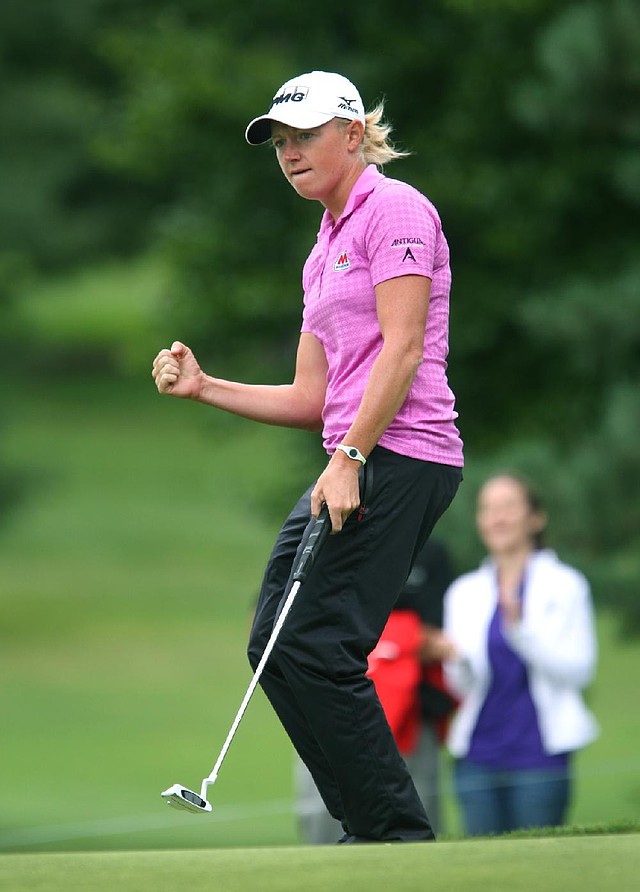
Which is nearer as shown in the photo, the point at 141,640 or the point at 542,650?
the point at 542,650

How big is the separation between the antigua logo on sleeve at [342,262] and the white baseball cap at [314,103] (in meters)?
0.33

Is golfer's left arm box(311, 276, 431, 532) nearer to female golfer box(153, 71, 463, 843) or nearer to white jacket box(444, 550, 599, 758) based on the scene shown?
female golfer box(153, 71, 463, 843)

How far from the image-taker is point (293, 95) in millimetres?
4266

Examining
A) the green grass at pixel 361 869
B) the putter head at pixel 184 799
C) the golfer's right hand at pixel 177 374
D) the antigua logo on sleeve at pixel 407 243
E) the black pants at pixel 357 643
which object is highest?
the antigua logo on sleeve at pixel 407 243

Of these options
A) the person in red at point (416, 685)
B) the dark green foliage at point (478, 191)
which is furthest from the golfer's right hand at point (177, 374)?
the dark green foliage at point (478, 191)

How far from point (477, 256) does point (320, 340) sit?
9002 millimetres

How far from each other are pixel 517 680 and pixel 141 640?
63.9ft

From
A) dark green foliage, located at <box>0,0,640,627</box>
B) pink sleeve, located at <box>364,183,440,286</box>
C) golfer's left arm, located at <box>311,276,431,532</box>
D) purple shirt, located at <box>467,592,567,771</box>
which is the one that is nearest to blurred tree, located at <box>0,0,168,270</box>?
dark green foliage, located at <box>0,0,640,627</box>

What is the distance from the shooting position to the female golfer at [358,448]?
13.1ft

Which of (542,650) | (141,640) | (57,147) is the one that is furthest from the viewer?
(57,147)

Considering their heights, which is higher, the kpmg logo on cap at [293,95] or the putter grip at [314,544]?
the kpmg logo on cap at [293,95]

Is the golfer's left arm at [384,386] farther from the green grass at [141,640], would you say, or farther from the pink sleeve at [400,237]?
the green grass at [141,640]

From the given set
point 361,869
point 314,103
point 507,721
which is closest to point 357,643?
point 361,869

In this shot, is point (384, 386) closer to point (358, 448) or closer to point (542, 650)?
point (358, 448)
